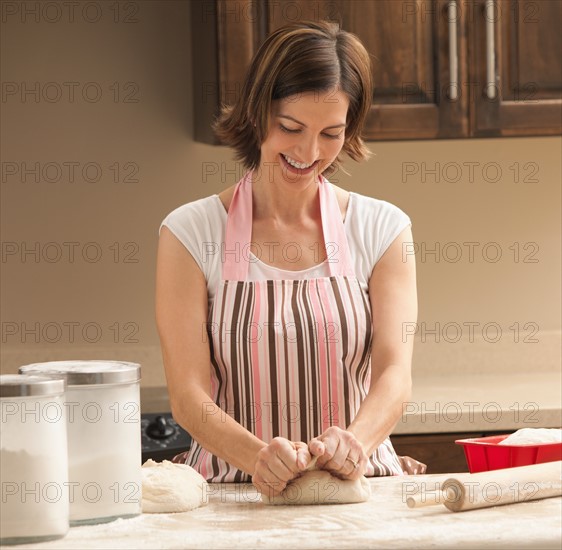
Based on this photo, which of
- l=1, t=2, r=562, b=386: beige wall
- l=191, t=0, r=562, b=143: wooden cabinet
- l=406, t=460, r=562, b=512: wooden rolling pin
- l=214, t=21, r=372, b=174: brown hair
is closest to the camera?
l=406, t=460, r=562, b=512: wooden rolling pin

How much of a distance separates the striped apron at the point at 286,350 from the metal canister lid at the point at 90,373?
57 cm

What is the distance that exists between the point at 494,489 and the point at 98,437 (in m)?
0.47

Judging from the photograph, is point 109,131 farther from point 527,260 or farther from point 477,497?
point 477,497

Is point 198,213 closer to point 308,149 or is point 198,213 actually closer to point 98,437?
point 308,149

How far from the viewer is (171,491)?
1.27m

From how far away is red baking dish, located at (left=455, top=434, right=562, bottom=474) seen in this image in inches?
53.8

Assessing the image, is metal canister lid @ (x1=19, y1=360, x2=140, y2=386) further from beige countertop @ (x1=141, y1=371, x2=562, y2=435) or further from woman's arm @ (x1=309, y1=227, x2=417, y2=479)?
beige countertop @ (x1=141, y1=371, x2=562, y2=435)

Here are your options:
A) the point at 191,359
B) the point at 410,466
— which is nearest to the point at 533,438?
the point at 410,466

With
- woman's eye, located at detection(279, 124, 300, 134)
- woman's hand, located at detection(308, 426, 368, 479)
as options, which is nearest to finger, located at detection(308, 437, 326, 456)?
woman's hand, located at detection(308, 426, 368, 479)

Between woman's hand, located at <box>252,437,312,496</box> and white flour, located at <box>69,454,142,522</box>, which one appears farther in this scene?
woman's hand, located at <box>252,437,312,496</box>

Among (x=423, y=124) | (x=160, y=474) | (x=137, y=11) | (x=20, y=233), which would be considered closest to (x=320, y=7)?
(x=423, y=124)

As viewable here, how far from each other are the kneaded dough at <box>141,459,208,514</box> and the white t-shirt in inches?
21.4

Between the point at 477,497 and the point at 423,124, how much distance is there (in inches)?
60.6

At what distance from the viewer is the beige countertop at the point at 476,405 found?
2.36m
